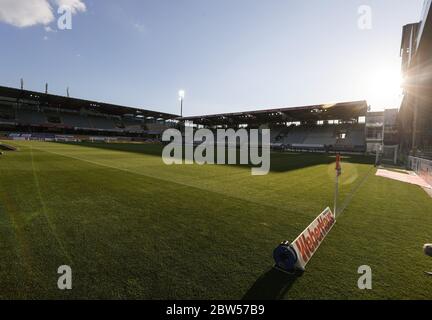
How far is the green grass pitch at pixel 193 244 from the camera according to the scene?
3.02 m

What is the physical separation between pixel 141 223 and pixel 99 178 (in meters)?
6.41

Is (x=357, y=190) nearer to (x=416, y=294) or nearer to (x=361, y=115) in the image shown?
(x=416, y=294)

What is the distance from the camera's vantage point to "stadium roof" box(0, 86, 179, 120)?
49250mm

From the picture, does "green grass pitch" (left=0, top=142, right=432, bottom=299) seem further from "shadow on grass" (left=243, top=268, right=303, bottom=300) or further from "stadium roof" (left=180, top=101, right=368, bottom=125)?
"stadium roof" (left=180, top=101, right=368, bottom=125)

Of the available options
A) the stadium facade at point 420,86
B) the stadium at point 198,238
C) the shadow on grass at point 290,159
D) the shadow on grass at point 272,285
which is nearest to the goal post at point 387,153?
the shadow on grass at point 290,159

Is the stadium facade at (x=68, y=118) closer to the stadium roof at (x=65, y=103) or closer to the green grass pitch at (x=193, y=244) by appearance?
the stadium roof at (x=65, y=103)

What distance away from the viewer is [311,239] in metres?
4.12

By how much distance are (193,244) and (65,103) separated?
70118 mm

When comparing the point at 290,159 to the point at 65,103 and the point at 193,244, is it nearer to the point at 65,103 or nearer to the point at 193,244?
the point at 193,244

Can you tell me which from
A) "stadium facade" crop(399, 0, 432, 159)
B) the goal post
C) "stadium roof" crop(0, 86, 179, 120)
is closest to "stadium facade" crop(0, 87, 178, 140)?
"stadium roof" crop(0, 86, 179, 120)

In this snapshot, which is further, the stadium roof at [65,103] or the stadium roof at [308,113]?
the stadium roof at [65,103]

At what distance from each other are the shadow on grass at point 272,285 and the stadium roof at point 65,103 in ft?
207
